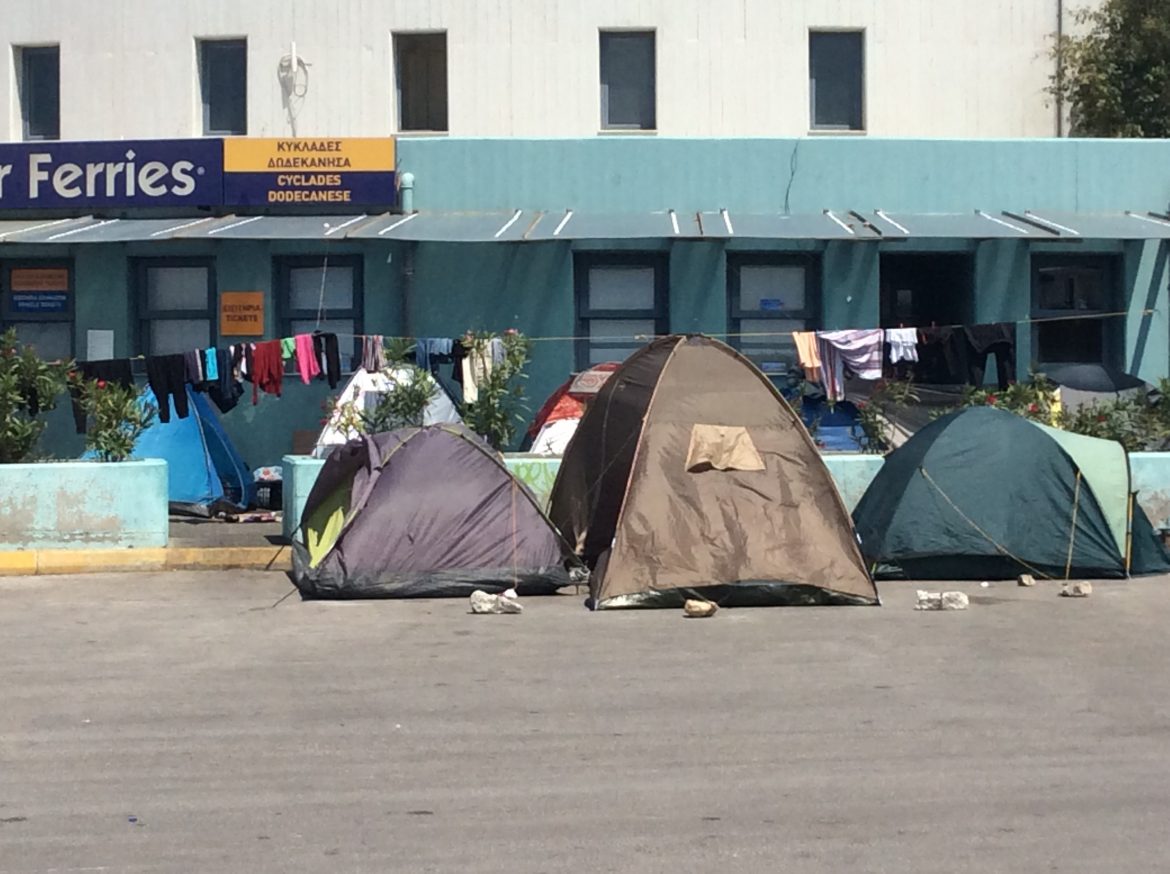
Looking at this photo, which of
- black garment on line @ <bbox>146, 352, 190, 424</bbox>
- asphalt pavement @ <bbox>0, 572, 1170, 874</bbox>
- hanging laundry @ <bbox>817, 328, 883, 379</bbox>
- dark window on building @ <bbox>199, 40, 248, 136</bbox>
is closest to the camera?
asphalt pavement @ <bbox>0, 572, 1170, 874</bbox>

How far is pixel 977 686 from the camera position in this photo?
852cm

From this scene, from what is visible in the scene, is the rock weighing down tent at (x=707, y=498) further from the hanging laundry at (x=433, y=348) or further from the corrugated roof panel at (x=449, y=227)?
the corrugated roof panel at (x=449, y=227)

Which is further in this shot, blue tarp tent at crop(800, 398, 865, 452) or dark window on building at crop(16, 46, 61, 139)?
dark window on building at crop(16, 46, 61, 139)

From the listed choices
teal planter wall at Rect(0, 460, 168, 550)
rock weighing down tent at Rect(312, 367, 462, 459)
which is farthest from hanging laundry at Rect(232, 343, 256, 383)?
teal planter wall at Rect(0, 460, 168, 550)

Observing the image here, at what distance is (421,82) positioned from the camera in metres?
21.5

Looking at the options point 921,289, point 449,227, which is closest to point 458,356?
point 449,227

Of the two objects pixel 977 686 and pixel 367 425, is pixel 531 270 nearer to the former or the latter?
pixel 367 425

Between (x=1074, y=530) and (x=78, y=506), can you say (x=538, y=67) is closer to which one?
(x=78, y=506)

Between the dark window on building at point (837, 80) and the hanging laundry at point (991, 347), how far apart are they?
5.81 meters

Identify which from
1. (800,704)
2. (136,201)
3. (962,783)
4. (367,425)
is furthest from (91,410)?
(962,783)

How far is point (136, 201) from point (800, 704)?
13.4m

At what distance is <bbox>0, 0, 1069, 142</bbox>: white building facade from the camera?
21016mm

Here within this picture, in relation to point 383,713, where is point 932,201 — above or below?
above

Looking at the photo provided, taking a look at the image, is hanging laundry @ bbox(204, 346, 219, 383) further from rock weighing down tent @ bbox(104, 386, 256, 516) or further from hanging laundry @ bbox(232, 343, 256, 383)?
rock weighing down tent @ bbox(104, 386, 256, 516)
